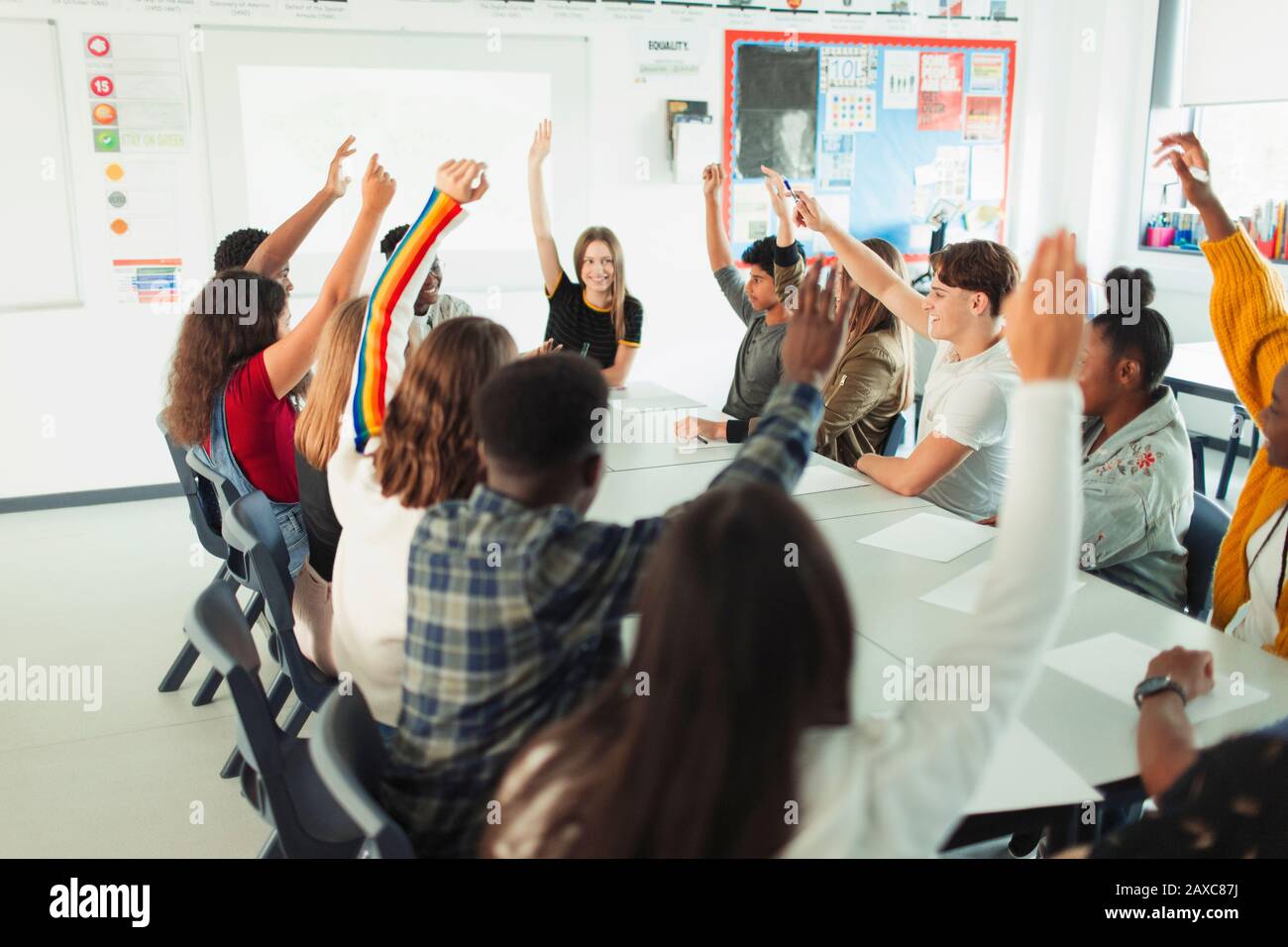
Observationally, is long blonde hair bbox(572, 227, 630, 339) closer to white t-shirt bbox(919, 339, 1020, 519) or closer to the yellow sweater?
white t-shirt bbox(919, 339, 1020, 519)

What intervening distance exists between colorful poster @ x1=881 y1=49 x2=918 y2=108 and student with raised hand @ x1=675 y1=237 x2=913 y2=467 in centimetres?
288

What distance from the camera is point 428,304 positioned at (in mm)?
3865

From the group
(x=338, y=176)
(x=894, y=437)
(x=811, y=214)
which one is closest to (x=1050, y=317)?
(x=811, y=214)

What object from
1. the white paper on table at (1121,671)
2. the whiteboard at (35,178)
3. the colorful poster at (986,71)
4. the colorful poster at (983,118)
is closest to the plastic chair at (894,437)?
the white paper on table at (1121,671)

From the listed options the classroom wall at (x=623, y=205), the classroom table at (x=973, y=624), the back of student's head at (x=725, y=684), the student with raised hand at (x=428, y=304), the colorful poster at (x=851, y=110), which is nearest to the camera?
the back of student's head at (x=725, y=684)

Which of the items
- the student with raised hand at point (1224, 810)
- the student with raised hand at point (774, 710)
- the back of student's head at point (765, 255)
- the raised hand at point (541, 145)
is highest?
the raised hand at point (541, 145)

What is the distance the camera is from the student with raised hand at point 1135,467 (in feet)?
7.27

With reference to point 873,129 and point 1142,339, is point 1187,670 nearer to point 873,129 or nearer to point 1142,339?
point 1142,339

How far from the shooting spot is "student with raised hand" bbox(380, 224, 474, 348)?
380cm

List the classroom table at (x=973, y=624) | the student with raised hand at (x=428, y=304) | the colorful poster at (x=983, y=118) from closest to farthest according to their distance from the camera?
1. the classroom table at (x=973, y=624)
2. the student with raised hand at (x=428, y=304)
3. the colorful poster at (x=983, y=118)

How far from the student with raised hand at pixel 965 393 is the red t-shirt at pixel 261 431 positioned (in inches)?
60.0

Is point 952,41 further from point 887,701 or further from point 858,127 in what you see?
point 887,701

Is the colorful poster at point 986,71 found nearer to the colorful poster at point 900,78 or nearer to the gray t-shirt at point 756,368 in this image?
the colorful poster at point 900,78
